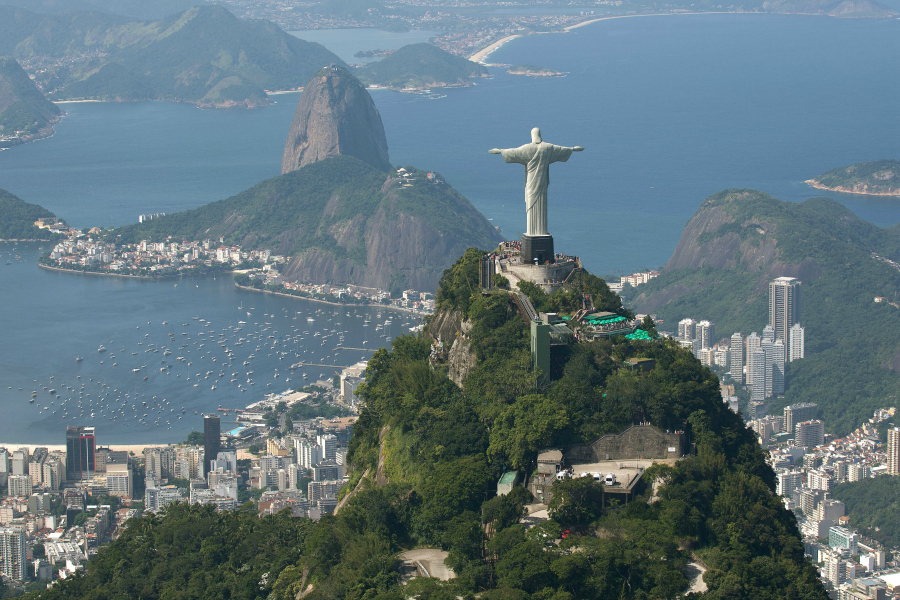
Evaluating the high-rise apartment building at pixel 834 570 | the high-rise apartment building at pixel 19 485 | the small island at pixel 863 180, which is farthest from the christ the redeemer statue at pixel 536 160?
the small island at pixel 863 180

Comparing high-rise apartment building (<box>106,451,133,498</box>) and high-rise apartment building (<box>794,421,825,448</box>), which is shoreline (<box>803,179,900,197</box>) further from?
high-rise apartment building (<box>106,451,133,498</box>)

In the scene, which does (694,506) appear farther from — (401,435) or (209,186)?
(209,186)

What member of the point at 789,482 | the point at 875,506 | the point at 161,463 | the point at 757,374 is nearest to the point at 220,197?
the point at 757,374

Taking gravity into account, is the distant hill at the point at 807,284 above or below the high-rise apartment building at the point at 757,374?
above

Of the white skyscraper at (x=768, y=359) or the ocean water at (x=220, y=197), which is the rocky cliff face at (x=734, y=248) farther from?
the white skyscraper at (x=768, y=359)

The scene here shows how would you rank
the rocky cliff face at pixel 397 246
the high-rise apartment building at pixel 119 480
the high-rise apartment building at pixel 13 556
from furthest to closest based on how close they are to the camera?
the rocky cliff face at pixel 397 246 < the high-rise apartment building at pixel 119 480 < the high-rise apartment building at pixel 13 556

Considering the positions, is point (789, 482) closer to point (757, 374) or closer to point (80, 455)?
point (757, 374)

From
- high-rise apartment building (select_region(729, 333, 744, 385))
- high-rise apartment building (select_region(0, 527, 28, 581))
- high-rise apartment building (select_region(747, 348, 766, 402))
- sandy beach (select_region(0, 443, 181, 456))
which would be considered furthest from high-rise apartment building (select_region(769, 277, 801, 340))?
high-rise apartment building (select_region(0, 527, 28, 581))
